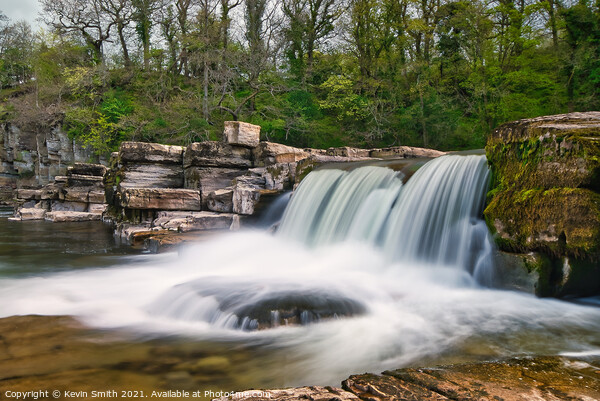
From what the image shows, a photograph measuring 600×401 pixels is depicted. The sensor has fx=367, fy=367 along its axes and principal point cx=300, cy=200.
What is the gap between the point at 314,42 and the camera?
84.7 ft

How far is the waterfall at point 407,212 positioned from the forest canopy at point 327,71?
13.5 meters

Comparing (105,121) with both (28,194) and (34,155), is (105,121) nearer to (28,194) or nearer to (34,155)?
(28,194)

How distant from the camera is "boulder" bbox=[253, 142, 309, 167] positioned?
1109 centimetres

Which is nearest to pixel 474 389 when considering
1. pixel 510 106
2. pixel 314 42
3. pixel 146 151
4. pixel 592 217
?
pixel 592 217

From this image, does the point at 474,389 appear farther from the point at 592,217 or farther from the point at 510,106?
the point at 510,106

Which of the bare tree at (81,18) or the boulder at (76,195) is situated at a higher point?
the bare tree at (81,18)

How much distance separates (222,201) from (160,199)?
1.74 m

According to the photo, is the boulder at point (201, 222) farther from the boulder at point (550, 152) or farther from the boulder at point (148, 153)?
the boulder at point (550, 152)

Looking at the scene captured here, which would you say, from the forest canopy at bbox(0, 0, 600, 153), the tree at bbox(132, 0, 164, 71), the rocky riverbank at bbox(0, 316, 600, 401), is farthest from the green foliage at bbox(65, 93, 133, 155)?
the rocky riverbank at bbox(0, 316, 600, 401)

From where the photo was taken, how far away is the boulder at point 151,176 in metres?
11.0

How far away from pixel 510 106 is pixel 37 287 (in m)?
20.6

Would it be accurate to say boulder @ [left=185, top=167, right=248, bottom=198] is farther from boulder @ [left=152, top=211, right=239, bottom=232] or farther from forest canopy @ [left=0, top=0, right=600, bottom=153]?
forest canopy @ [left=0, top=0, right=600, bottom=153]

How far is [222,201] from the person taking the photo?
9.94m

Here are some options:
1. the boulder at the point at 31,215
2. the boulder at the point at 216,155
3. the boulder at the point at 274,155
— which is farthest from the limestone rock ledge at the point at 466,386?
the boulder at the point at 31,215
